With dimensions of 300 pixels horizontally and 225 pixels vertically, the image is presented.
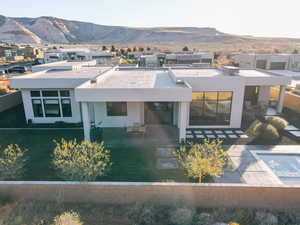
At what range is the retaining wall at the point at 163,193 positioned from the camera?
7.09 metres

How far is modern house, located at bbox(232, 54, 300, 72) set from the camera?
121 ft

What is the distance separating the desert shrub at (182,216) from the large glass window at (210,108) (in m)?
8.40

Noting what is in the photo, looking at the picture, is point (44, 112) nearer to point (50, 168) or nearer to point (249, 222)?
point (50, 168)

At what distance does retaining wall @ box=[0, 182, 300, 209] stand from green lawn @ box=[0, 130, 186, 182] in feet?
4.53

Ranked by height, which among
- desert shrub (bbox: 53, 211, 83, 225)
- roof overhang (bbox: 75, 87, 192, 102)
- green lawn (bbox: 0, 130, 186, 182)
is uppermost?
roof overhang (bbox: 75, 87, 192, 102)

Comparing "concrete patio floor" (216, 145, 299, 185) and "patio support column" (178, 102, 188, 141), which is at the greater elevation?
"patio support column" (178, 102, 188, 141)

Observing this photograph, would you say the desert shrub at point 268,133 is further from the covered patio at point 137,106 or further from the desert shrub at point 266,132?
the covered patio at point 137,106

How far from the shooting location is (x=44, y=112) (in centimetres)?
1552

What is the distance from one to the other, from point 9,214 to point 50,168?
9.73ft

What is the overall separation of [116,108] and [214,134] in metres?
6.66

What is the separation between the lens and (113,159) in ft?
34.2

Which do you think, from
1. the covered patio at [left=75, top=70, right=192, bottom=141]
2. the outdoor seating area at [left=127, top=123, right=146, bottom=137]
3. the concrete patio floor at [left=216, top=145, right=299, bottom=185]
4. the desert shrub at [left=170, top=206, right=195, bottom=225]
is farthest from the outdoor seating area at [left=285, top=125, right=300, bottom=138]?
the desert shrub at [left=170, top=206, right=195, bottom=225]

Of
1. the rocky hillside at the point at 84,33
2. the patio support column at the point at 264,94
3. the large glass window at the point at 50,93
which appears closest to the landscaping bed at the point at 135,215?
the large glass window at the point at 50,93

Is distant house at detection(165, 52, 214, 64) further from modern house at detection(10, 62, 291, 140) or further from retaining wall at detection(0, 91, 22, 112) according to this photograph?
Answer: retaining wall at detection(0, 91, 22, 112)
